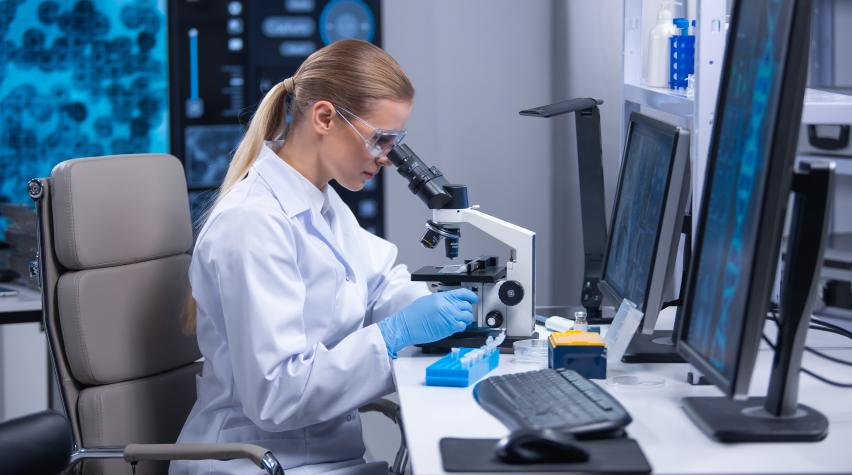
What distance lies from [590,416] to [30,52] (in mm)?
2585

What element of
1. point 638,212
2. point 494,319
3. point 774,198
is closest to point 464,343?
point 494,319

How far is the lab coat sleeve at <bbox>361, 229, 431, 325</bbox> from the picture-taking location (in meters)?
2.22

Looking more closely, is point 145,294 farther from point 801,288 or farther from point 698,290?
point 801,288

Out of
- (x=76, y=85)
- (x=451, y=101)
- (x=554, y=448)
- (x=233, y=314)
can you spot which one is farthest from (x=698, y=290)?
(x=76, y=85)

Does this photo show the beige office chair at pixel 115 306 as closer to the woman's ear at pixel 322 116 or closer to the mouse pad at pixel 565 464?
the woman's ear at pixel 322 116

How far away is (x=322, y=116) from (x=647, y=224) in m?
0.66

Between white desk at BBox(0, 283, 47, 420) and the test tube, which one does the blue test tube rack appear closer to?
the test tube

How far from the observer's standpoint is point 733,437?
122 centimetres

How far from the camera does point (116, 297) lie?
1.88 metres

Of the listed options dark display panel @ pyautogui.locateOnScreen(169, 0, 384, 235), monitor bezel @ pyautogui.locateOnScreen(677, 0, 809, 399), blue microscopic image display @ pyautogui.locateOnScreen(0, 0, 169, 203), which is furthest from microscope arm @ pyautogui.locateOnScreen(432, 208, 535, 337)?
blue microscopic image display @ pyautogui.locateOnScreen(0, 0, 169, 203)

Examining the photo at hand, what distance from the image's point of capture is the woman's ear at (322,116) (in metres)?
1.92

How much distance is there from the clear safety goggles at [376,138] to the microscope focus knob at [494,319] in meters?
0.38

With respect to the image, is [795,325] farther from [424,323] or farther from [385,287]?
[385,287]

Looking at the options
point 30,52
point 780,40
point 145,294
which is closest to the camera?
point 780,40
